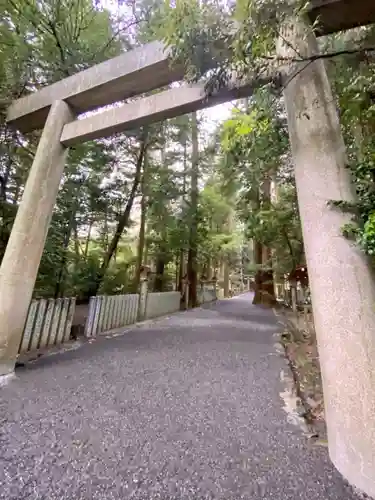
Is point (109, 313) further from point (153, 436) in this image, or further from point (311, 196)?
point (311, 196)

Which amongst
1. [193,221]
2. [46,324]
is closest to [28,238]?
[46,324]

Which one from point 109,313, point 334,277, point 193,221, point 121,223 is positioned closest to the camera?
point 334,277

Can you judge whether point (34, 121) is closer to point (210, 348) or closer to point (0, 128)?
point (0, 128)

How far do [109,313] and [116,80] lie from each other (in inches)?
145

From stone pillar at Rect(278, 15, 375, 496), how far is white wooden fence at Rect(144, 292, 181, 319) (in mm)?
5275

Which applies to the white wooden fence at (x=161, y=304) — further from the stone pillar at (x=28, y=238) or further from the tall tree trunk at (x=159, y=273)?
the stone pillar at (x=28, y=238)

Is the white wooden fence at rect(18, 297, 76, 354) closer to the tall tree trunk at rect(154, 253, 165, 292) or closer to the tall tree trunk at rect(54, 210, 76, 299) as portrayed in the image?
the tall tree trunk at rect(54, 210, 76, 299)

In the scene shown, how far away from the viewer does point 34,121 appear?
355 centimetres

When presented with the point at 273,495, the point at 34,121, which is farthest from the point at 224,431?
the point at 34,121

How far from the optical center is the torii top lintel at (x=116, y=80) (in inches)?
78.1

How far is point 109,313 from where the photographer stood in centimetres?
480

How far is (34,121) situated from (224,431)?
421 cm

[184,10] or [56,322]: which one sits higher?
[184,10]

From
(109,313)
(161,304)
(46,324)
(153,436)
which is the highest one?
(161,304)
